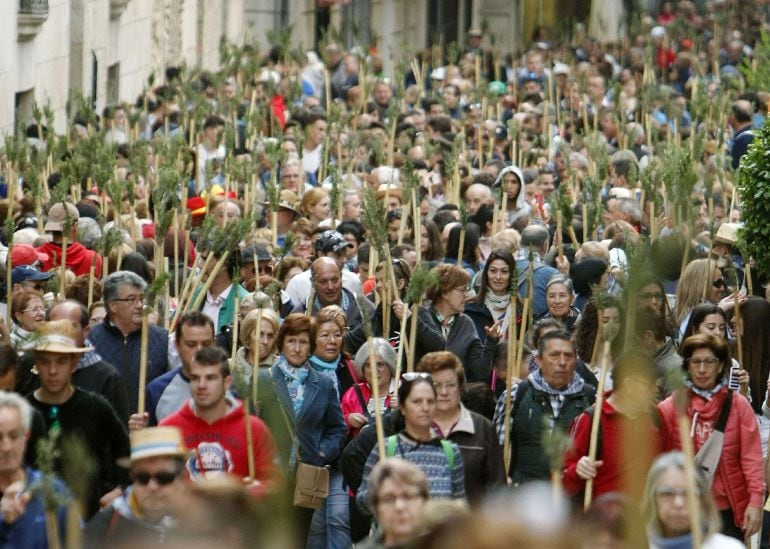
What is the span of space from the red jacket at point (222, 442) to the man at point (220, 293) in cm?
290

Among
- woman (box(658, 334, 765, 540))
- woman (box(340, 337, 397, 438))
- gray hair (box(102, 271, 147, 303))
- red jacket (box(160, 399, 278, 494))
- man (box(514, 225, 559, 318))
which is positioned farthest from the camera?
man (box(514, 225, 559, 318))

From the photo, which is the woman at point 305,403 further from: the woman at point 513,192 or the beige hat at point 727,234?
the woman at point 513,192

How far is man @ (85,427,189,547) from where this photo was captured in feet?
20.1

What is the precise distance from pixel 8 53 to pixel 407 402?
13289 mm

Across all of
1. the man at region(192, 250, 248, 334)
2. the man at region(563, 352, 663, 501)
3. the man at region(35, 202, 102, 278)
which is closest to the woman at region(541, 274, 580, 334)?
the man at region(192, 250, 248, 334)

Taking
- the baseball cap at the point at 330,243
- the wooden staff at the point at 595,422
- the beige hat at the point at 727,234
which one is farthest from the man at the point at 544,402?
the beige hat at the point at 727,234

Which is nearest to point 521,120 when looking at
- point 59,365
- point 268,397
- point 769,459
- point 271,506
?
point 769,459

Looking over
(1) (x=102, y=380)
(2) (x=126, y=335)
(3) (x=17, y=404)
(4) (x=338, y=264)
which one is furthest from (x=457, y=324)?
(3) (x=17, y=404)

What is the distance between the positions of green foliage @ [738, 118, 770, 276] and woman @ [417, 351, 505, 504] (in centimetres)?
303

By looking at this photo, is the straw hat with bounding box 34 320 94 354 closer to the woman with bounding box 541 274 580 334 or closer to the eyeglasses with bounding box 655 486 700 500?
the eyeglasses with bounding box 655 486 700 500

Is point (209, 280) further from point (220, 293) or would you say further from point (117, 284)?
point (117, 284)

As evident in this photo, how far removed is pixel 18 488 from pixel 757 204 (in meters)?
5.37

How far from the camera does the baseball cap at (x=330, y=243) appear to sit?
453 inches

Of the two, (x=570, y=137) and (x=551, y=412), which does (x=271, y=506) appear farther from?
(x=570, y=137)
